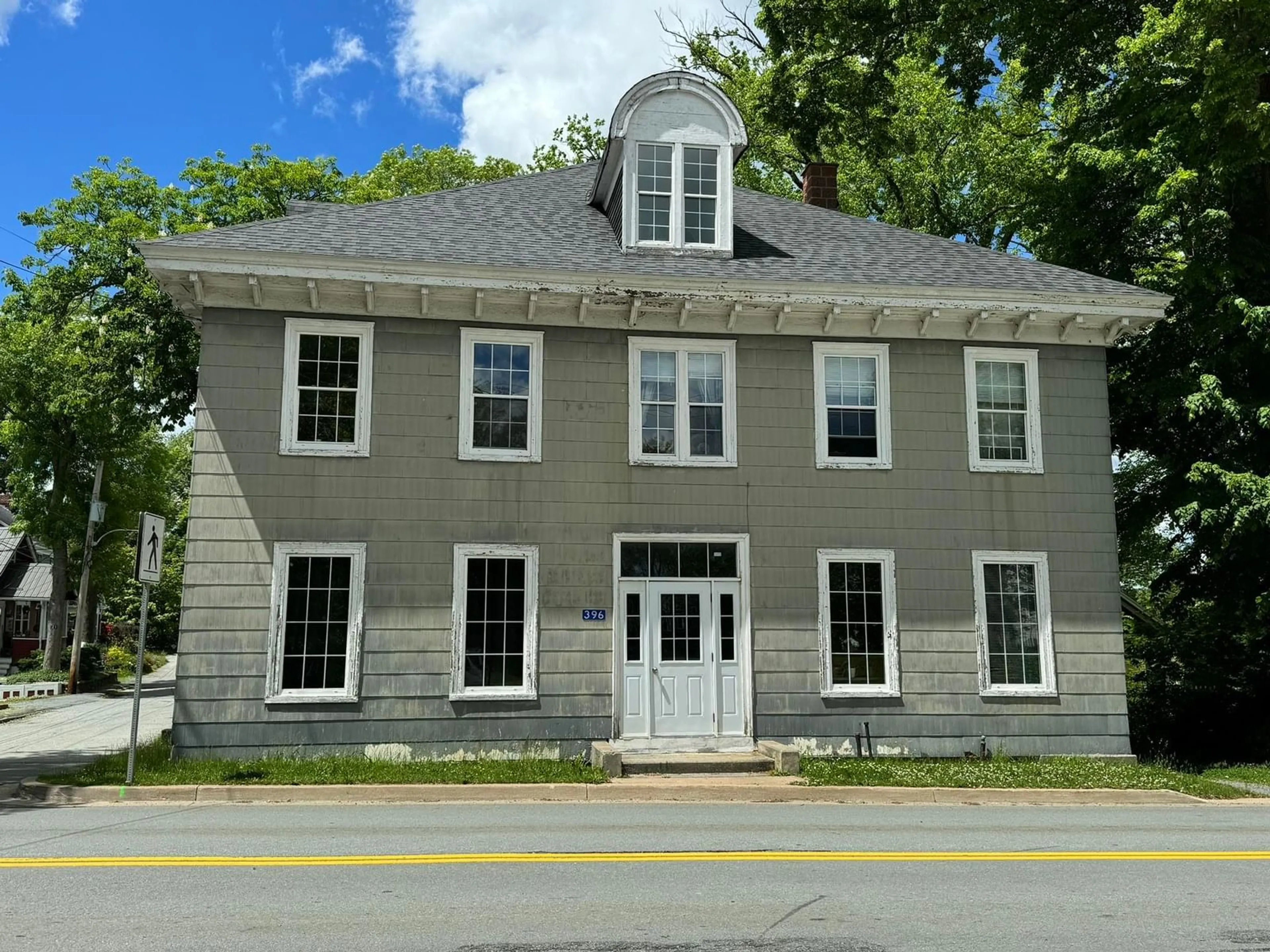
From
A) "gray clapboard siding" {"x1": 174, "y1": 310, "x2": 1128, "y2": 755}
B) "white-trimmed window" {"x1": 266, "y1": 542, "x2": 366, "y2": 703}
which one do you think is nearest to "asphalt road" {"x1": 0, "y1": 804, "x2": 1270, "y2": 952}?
"white-trimmed window" {"x1": 266, "y1": 542, "x2": 366, "y2": 703}

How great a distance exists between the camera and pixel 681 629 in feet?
49.1

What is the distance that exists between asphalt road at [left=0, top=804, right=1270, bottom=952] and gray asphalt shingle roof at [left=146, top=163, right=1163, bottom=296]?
7.71 m

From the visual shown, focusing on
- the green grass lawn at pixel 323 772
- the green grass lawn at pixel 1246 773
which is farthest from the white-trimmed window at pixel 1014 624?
the green grass lawn at pixel 323 772

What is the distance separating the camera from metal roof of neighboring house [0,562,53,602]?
164 feet

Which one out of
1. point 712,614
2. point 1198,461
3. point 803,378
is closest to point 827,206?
point 803,378

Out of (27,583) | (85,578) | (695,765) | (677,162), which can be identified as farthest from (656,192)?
(27,583)

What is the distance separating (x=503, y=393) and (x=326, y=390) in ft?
7.99

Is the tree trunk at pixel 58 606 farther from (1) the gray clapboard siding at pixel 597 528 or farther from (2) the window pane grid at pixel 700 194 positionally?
(2) the window pane grid at pixel 700 194

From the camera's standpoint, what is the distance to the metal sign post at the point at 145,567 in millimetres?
11633

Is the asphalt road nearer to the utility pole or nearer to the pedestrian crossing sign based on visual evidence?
the pedestrian crossing sign

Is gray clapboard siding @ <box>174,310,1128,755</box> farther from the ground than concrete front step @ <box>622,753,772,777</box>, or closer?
farther from the ground

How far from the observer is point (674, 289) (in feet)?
48.9

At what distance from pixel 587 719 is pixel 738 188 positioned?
34.0 ft

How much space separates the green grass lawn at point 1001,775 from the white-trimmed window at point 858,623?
1.07m
